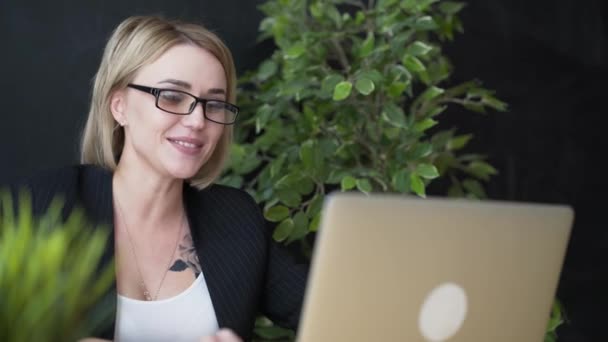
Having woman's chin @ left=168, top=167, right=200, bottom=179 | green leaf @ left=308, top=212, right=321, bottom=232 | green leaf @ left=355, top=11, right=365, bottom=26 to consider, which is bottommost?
green leaf @ left=308, top=212, right=321, bottom=232

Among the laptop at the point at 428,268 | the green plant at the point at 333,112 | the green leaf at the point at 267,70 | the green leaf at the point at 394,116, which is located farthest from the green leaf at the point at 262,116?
the laptop at the point at 428,268

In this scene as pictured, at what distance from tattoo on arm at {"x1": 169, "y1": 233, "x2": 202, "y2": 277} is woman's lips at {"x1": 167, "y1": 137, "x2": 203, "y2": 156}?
218 mm

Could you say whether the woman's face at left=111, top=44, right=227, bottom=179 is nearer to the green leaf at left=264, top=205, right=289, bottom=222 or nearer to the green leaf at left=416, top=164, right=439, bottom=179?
the green leaf at left=264, top=205, right=289, bottom=222

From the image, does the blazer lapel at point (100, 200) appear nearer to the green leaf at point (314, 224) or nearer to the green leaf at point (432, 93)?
the green leaf at point (314, 224)

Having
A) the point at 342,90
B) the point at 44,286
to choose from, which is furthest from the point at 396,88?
the point at 44,286

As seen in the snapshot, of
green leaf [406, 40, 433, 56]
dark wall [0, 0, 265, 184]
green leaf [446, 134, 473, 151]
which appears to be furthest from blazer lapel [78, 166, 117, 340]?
green leaf [446, 134, 473, 151]

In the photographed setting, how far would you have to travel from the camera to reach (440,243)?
985 mm

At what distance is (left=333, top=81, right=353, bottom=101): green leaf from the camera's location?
2.41 meters

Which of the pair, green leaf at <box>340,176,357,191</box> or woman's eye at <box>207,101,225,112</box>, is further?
green leaf at <box>340,176,357,191</box>

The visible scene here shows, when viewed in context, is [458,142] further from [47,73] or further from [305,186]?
[47,73]

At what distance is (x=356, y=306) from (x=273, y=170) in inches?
64.6

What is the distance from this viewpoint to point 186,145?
1.82 m

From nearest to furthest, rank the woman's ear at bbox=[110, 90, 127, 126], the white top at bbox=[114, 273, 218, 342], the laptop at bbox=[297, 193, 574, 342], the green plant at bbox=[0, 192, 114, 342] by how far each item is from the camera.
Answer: the green plant at bbox=[0, 192, 114, 342]
the laptop at bbox=[297, 193, 574, 342]
the white top at bbox=[114, 273, 218, 342]
the woman's ear at bbox=[110, 90, 127, 126]

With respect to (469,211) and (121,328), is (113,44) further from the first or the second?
(469,211)
